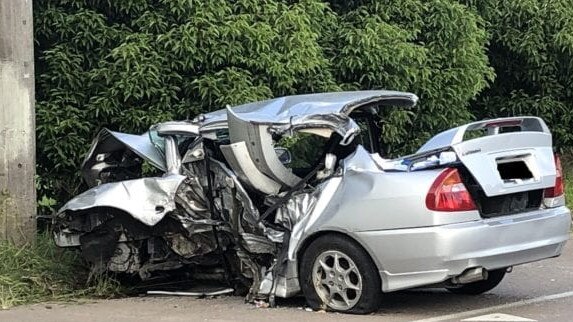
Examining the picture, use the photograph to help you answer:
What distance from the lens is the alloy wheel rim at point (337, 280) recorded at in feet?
21.9

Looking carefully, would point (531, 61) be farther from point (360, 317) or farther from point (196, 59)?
point (360, 317)

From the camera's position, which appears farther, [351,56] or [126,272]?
[351,56]

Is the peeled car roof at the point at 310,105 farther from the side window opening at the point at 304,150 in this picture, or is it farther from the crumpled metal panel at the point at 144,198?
the crumpled metal panel at the point at 144,198


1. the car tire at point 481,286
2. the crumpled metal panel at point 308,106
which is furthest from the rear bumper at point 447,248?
the crumpled metal panel at point 308,106

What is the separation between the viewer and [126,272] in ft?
25.6

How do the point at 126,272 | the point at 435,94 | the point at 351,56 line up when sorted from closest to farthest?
the point at 126,272
the point at 351,56
the point at 435,94

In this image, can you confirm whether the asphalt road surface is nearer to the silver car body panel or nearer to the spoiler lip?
the silver car body panel

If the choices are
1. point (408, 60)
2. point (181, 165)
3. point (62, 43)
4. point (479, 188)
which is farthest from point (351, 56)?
point (479, 188)

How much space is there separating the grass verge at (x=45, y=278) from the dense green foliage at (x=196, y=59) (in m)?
2.13

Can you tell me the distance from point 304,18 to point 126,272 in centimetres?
420

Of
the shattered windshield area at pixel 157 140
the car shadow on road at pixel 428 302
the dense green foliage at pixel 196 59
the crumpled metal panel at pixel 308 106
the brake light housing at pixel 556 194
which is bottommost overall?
the car shadow on road at pixel 428 302

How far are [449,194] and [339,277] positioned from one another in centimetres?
105

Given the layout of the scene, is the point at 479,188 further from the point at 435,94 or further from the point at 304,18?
the point at 435,94

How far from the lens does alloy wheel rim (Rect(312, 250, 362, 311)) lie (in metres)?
6.68
